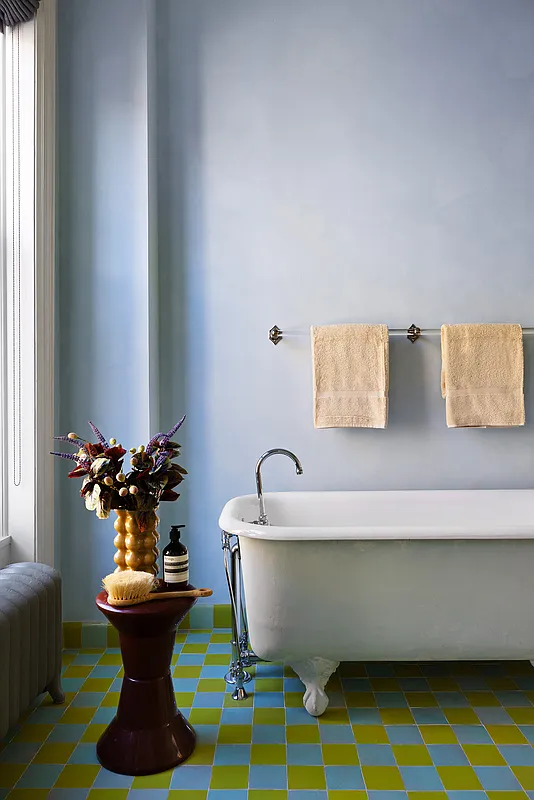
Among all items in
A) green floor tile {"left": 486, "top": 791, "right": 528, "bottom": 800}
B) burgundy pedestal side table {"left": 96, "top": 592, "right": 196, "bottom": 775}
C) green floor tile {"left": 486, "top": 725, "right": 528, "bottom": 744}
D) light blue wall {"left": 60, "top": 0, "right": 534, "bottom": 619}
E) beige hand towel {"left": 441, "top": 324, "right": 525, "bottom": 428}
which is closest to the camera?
green floor tile {"left": 486, "top": 791, "right": 528, "bottom": 800}

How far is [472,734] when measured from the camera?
6.30ft

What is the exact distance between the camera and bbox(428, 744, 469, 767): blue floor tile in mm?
1775

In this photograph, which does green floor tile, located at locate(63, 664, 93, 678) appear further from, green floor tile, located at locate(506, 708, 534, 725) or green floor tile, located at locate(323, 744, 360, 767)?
green floor tile, located at locate(506, 708, 534, 725)

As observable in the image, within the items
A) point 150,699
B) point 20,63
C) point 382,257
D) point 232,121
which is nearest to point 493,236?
point 382,257

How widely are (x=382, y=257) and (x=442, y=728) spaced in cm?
181

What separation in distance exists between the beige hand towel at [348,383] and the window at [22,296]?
3.59 feet

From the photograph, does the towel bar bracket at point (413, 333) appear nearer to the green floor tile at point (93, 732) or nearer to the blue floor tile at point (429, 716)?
the blue floor tile at point (429, 716)

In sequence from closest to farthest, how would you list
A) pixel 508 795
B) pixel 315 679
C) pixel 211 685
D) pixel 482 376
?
pixel 508 795
pixel 315 679
pixel 211 685
pixel 482 376

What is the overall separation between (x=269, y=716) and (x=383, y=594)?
53cm

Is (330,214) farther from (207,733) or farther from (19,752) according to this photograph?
(19,752)

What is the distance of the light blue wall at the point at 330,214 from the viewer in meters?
2.76

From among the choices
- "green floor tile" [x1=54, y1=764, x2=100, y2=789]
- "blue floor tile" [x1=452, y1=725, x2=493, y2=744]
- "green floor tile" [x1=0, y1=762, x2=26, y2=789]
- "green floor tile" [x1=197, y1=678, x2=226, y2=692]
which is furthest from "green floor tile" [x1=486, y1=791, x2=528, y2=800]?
"green floor tile" [x1=0, y1=762, x2=26, y2=789]

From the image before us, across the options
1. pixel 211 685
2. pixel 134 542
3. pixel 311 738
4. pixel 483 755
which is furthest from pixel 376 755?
pixel 134 542

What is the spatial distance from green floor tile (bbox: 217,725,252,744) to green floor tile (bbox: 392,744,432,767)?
43 centimetres
